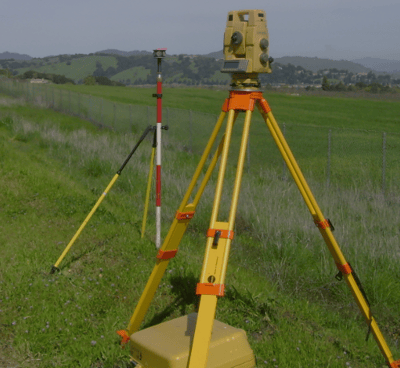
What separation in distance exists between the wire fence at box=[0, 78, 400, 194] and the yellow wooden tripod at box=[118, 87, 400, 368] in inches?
296

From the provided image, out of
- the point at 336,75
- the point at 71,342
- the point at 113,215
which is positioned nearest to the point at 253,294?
the point at 71,342

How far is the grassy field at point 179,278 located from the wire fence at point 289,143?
3.60 metres

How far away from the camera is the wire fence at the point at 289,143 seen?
1312 cm

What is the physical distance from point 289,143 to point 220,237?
23.2m

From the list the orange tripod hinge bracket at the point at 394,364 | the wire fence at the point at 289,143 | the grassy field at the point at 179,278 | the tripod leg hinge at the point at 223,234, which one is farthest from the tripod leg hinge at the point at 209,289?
the wire fence at the point at 289,143

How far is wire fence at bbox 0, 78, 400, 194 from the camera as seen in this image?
1312cm

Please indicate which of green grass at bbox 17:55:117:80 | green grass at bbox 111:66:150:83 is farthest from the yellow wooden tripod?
green grass at bbox 17:55:117:80

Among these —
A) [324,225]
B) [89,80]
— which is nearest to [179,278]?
[324,225]

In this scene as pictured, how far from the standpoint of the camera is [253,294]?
184 inches

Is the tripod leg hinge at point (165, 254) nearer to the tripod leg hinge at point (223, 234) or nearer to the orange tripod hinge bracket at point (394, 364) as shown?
the tripod leg hinge at point (223, 234)

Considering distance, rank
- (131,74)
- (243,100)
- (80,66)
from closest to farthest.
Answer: (243,100), (131,74), (80,66)

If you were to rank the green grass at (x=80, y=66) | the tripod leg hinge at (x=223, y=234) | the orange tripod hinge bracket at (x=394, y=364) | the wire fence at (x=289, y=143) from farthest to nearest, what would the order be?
the green grass at (x=80, y=66) < the wire fence at (x=289, y=143) < the orange tripod hinge bracket at (x=394, y=364) < the tripod leg hinge at (x=223, y=234)

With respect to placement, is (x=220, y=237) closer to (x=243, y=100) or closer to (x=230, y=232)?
(x=230, y=232)

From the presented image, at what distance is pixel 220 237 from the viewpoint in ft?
9.51
